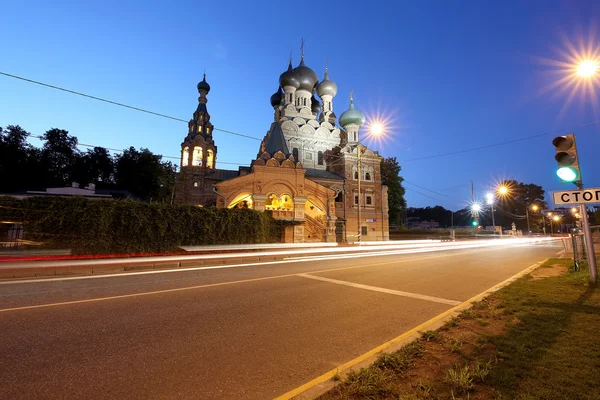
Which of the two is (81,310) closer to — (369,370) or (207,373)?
(207,373)

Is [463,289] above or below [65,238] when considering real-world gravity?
below

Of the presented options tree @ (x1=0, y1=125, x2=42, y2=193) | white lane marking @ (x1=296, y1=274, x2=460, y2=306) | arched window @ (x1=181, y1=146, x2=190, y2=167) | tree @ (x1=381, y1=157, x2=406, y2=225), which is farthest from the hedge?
tree @ (x1=0, y1=125, x2=42, y2=193)

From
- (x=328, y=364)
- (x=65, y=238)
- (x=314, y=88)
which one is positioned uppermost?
(x=314, y=88)

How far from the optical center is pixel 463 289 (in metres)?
8.10

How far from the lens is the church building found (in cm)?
3291

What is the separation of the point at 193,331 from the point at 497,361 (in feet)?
13.8

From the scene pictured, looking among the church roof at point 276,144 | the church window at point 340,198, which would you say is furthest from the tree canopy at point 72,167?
the church window at point 340,198

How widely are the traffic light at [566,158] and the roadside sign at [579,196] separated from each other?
1.85 ft

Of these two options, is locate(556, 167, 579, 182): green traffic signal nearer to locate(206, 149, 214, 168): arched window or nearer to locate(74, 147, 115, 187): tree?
locate(206, 149, 214, 168): arched window

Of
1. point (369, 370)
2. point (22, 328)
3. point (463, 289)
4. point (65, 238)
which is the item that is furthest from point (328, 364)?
point (65, 238)

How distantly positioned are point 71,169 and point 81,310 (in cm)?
6661

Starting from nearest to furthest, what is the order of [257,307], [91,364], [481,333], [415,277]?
[91,364], [481,333], [257,307], [415,277]

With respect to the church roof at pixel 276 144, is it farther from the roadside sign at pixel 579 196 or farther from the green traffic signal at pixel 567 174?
the green traffic signal at pixel 567 174

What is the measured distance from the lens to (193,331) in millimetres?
4496
